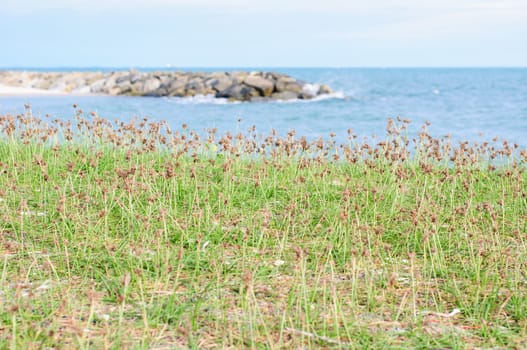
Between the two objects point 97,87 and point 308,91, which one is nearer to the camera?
point 308,91

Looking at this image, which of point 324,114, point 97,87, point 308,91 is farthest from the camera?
point 97,87

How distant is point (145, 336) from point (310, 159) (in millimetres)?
3795

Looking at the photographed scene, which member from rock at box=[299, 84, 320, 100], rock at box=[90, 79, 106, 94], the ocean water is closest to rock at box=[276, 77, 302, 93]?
rock at box=[299, 84, 320, 100]

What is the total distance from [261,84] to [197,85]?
488cm

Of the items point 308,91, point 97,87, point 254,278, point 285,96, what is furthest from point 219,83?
point 254,278

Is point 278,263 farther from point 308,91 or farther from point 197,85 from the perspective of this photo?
point 197,85

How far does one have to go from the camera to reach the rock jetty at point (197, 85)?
35.1 m

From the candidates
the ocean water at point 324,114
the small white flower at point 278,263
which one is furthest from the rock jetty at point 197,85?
the small white flower at point 278,263

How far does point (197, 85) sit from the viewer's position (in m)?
37.8

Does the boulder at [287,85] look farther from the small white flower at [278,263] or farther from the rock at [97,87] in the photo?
the small white flower at [278,263]

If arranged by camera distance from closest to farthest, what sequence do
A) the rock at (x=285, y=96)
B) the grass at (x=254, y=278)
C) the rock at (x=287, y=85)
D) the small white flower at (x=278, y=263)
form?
1. the grass at (x=254, y=278)
2. the small white flower at (x=278, y=263)
3. the rock at (x=285, y=96)
4. the rock at (x=287, y=85)

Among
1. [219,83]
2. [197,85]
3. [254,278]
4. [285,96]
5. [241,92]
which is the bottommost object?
[254,278]

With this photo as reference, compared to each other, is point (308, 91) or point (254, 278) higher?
point (308, 91)

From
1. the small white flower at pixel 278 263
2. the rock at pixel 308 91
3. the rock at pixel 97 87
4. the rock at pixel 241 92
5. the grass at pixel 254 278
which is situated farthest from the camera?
the rock at pixel 97 87
